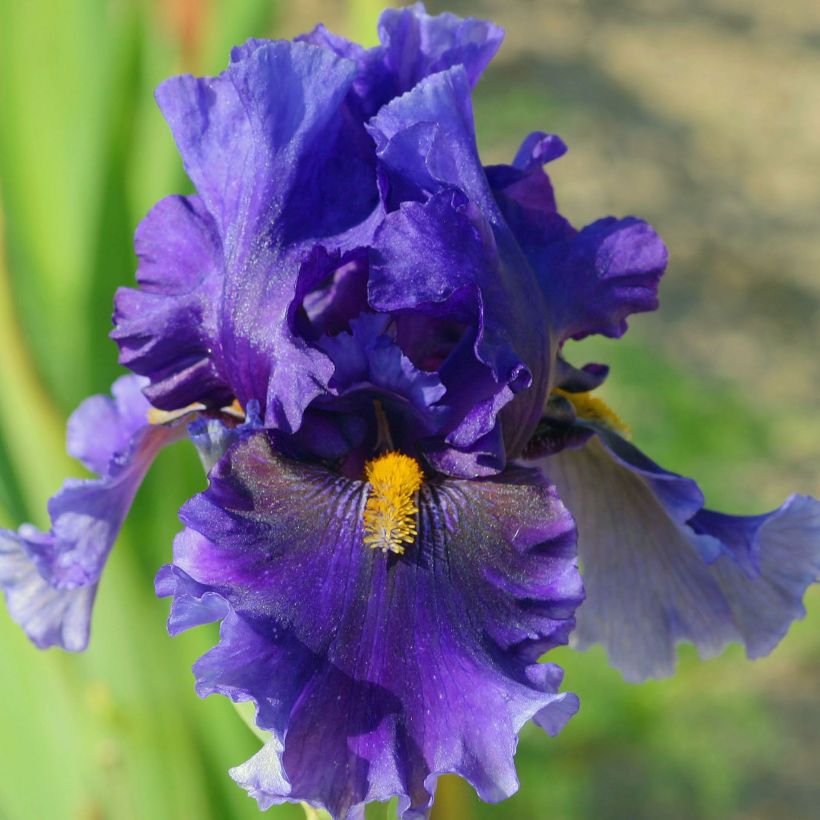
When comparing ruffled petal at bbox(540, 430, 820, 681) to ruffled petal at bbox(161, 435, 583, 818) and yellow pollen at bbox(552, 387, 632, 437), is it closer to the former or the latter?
yellow pollen at bbox(552, 387, 632, 437)

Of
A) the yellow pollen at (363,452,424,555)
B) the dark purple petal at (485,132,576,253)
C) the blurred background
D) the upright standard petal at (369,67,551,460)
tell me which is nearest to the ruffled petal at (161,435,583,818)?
the yellow pollen at (363,452,424,555)

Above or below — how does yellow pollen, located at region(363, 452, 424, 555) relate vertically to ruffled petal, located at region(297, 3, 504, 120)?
below

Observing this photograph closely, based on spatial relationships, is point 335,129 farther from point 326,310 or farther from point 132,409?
point 132,409

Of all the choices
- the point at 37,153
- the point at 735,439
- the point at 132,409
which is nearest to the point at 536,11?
the point at 735,439

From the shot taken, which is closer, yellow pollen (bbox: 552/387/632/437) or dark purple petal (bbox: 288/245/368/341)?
dark purple petal (bbox: 288/245/368/341)

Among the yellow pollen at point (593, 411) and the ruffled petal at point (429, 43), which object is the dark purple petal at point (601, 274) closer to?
the yellow pollen at point (593, 411)

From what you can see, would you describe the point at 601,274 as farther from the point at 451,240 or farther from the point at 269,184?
the point at 269,184

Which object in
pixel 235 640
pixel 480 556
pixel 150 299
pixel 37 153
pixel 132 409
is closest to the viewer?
pixel 235 640

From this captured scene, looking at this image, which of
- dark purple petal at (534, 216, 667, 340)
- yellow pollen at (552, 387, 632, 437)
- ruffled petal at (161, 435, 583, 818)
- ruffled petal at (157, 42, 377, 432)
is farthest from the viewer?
yellow pollen at (552, 387, 632, 437)
